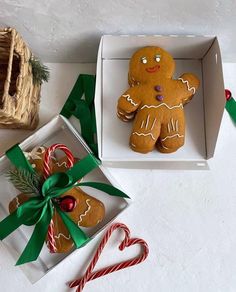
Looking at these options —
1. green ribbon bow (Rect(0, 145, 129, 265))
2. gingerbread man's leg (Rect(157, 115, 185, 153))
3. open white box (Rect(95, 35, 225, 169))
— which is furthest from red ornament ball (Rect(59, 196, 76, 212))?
gingerbread man's leg (Rect(157, 115, 185, 153))

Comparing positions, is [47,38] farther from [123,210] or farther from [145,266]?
[145,266]

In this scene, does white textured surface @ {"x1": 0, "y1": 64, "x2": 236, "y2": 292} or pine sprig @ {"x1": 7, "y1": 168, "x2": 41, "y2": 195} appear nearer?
pine sprig @ {"x1": 7, "y1": 168, "x2": 41, "y2": 195}

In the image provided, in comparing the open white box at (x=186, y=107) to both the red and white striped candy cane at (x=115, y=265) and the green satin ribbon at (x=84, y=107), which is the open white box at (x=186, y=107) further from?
the red and white striped candy cane at (x=115, y=265)

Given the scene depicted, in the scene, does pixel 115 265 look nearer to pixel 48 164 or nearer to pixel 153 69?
pixel 48 164

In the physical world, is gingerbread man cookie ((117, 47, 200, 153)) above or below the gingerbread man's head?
below

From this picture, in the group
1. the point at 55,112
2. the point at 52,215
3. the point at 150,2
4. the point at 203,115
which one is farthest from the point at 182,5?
the point at 52,215

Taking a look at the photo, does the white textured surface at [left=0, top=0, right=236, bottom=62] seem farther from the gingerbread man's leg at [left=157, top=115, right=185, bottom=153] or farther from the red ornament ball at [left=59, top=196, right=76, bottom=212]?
the red ornament ball at [left=59, top=196, right=76, bottom=212]

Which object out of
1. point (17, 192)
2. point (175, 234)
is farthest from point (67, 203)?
point (175, 234)
